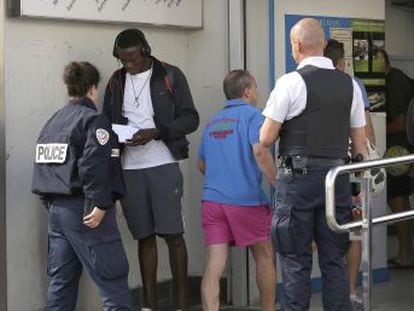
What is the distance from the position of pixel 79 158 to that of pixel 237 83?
122 cm

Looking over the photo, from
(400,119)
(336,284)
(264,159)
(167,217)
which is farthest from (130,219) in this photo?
(400,119)

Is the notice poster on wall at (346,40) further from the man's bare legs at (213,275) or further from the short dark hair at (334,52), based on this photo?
the man's bare legs at (213,275)

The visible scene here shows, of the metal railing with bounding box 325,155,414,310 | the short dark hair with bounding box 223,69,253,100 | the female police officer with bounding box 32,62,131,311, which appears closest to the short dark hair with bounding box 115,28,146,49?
the female police officer with bounding box 32,62,131,311

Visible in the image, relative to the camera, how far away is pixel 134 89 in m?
6.16

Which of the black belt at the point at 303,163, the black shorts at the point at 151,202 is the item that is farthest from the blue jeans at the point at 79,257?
the black belt at the point at 303,163

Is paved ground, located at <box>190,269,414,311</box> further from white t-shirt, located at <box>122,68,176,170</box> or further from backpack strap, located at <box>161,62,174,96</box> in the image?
backpack strap, located at <box>161,62,174,96</box>

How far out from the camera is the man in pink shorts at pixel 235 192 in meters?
5.88

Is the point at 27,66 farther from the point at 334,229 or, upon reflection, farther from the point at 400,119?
the point at 400,119

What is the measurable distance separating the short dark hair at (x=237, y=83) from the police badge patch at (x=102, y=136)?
1.02 metres

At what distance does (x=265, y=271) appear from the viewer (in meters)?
6.03

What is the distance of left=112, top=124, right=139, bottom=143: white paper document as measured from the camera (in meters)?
5.91

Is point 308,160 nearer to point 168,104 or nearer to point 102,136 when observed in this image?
point 102,136

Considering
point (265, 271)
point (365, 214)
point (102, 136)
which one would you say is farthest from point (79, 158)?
point (365, 214)

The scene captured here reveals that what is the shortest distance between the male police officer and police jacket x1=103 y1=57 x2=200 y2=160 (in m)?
1.01
